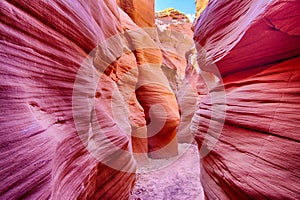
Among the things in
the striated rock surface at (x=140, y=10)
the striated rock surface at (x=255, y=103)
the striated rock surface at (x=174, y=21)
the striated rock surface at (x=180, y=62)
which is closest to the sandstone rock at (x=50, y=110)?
the striated rock surface at (x=255, y=103)

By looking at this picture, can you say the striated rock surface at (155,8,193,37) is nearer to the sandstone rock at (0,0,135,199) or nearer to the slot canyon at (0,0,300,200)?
the slot canyon at (0,0,300,200)

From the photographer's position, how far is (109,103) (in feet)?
12.2

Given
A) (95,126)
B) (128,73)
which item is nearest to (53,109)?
(95,126)

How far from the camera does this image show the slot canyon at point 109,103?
132cm

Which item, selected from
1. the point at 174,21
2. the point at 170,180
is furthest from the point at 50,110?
the point at 174,21

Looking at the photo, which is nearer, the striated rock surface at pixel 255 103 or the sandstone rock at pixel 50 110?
the sandstone rock at pixel 50 110

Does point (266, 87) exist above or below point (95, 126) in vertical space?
above

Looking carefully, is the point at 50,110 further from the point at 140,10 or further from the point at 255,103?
the point at 140,10

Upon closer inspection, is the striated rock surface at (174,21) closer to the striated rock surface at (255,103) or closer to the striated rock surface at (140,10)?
the striated rock surface at (140,10)

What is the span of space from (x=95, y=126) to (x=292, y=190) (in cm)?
265

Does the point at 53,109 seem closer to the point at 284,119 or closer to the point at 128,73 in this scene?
the point at 284,119

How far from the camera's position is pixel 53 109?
1789 millimetres

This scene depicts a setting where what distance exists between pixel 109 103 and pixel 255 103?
9.39 ft

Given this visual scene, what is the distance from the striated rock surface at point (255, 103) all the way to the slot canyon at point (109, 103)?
12 millimetres
